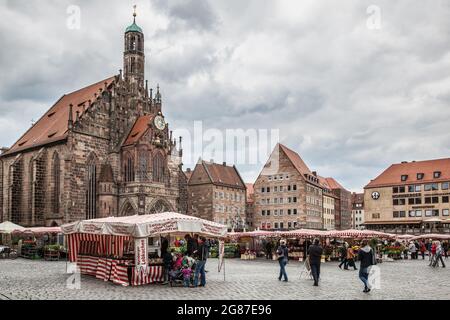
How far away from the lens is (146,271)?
675 inches

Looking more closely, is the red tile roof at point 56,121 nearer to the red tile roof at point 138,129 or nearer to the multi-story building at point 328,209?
the red tile roof at point 138,129

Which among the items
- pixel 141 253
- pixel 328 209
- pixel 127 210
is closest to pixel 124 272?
pixel 141 253

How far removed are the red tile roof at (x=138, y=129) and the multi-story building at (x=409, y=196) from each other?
38.4 metres

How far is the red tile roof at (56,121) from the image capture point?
49.0 metres

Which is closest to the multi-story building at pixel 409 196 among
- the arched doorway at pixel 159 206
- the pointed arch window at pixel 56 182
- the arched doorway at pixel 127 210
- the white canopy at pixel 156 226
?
the arched doorway at pixel 159 206

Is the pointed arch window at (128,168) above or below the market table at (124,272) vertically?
above

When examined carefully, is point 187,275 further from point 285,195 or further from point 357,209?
point 357,209

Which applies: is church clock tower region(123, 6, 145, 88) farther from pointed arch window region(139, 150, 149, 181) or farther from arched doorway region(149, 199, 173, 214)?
arched doorway region(149, 199, 173, 214)

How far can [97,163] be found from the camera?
48188 mm

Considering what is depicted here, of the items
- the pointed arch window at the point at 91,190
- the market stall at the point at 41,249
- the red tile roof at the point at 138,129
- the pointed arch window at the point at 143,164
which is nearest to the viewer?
the market stall at the point at 41,249

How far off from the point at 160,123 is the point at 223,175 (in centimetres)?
2755

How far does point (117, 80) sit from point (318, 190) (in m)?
44.6

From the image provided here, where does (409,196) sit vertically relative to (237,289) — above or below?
above
